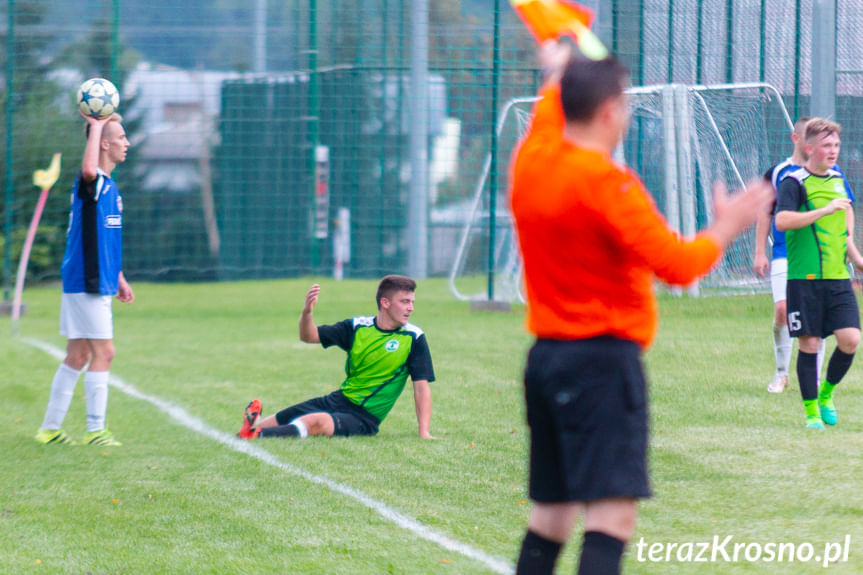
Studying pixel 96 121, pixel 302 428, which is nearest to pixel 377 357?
pixel 302 428

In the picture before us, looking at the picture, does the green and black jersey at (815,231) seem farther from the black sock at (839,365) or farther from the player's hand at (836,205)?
the black sock at (839,365)

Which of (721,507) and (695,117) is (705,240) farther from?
(695,117)

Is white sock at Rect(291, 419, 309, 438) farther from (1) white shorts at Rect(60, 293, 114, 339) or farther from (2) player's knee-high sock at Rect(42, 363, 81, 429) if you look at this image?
(2) player's knee-high sock at Rect(42, 363, 81, 429)

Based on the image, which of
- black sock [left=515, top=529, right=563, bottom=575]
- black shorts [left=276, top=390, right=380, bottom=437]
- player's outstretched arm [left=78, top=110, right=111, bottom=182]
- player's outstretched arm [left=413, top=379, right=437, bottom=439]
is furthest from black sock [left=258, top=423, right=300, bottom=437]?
black sock [left=515, top=529, right=563, bottom=575]

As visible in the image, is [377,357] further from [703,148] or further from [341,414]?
[703,148]

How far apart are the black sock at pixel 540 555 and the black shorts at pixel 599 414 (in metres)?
0.23

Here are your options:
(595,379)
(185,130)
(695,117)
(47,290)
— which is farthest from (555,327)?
(47,290)

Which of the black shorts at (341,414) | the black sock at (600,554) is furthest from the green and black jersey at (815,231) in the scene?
the black sock at (600,554)

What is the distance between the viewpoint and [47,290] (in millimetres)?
21828

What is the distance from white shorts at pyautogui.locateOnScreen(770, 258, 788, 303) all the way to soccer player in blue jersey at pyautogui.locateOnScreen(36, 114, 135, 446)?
14.7 feet

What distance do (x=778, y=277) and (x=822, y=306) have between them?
4.40 ft

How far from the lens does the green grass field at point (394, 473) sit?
4.36 m

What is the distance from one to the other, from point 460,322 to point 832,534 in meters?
9.26

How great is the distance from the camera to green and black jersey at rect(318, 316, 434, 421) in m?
6.72
